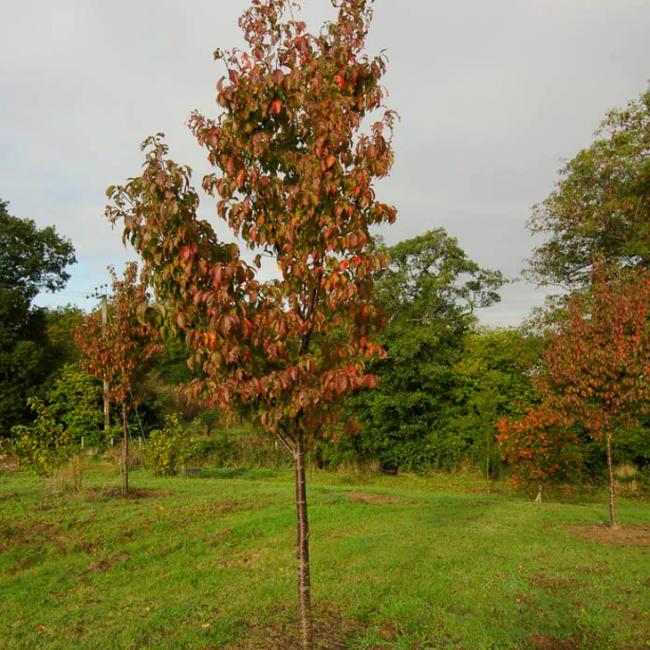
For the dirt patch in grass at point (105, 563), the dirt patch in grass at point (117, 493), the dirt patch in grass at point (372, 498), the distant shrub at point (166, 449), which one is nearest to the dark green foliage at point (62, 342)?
the distant shrub at point (166, 449)

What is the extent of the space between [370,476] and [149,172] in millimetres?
17871

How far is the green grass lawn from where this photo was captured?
4.48 metres

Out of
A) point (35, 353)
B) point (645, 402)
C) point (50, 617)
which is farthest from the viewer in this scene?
point (35, 353)

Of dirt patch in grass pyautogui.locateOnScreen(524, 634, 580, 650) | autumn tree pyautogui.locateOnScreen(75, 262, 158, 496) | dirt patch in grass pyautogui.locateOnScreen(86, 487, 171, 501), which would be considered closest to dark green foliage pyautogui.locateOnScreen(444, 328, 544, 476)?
dirt patch in grass pyautogui.locateOnScreen(86, 487, 171, 501)

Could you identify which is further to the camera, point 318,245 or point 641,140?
point 641,140

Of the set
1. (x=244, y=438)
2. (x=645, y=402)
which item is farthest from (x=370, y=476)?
(x=645, y=402)

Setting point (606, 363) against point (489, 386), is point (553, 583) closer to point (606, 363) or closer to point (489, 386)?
point (606, 363)

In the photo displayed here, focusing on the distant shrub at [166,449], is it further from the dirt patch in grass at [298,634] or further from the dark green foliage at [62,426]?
the dirt patch in grass at [298,634]

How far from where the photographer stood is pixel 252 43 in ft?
13.2

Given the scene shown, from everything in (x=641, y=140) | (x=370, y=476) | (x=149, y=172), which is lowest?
(x=370, y=476)

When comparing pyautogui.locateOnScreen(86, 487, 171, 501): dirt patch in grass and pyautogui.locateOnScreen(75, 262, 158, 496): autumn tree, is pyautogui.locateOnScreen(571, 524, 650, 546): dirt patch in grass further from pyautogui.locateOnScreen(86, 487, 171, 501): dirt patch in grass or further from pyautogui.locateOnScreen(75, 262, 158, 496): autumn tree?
pyautogui.locateOnScreen(75, 262, 158, 496): autumn tree

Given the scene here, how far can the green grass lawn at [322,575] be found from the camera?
448cm

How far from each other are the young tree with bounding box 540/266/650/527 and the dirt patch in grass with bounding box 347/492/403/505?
3701 millimetres

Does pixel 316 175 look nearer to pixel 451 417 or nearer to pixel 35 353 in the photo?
pixel 451 417
